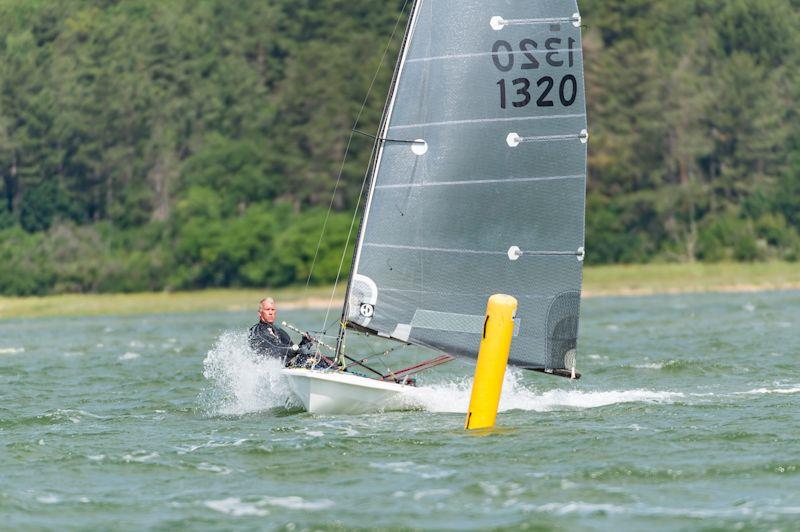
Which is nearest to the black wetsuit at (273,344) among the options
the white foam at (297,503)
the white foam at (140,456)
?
the white foam at (140,456)

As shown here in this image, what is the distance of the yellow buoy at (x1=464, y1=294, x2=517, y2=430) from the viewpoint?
19.5 m

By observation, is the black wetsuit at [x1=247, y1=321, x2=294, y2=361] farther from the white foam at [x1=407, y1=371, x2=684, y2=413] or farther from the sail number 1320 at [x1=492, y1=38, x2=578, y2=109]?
the sail number 1320 at [x1=492, y1=38, x2=578, y2=109]

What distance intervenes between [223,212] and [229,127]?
8043 mm

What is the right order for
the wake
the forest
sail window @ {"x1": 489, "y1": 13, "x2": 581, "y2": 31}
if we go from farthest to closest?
the forest
the wake
sail window @ {"x1": 489, "y1": 13, "x2": 581, "y2": 31}

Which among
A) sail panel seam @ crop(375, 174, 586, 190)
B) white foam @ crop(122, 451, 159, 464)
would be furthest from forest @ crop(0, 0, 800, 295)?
white foam @ crop(122, 451, 159, 464)

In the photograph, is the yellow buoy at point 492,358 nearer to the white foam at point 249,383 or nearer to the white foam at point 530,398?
the white foam at point 530,398

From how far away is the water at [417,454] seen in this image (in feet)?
48.4

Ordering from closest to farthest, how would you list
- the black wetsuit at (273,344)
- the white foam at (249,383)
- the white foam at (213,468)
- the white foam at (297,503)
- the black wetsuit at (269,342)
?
the white foam at (297,503) → the white foam at (213,468) → the black wetsuit at (273,344) → the black wetsuit at (269,342) → the white foam at (249,383)

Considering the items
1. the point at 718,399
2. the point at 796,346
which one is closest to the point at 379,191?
the point at 718,399

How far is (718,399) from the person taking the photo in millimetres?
22438

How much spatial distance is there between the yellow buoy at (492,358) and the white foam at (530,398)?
1598 mm

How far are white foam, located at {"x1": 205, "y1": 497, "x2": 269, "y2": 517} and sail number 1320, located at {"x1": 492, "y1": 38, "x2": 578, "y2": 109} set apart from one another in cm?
797

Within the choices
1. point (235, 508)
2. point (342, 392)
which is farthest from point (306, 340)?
point (235, 508)

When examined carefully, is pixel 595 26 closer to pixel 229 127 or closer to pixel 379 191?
pixel 229 127
